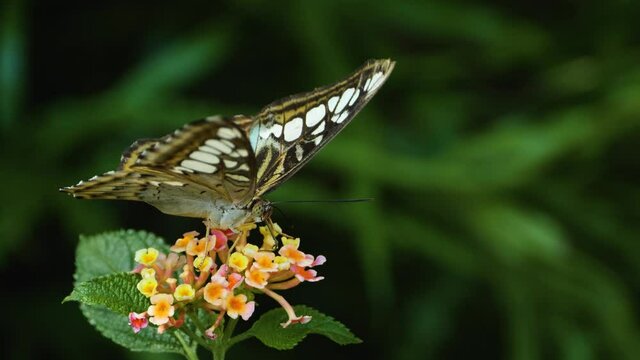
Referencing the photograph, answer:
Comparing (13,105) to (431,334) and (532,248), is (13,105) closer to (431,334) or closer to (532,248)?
(431,334)

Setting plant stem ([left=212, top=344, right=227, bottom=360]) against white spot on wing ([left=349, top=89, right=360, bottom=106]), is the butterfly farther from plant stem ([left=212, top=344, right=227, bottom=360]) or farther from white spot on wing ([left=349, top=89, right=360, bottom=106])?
plant stem ([left=212, top=344, right=227, bottom=360])

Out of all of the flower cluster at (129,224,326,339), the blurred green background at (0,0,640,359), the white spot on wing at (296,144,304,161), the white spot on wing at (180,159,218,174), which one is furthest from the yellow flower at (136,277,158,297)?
the blurred green background at (0,0,640,359)

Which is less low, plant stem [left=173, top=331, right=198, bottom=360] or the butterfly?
the butterfly

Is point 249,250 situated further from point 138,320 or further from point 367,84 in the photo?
point 367,84

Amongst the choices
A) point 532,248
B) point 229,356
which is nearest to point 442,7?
point 532,248

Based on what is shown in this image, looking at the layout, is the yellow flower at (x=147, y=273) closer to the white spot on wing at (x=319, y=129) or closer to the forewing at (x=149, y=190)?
the forewing at (x=149, y=190)

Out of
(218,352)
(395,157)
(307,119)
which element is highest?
(395,157)

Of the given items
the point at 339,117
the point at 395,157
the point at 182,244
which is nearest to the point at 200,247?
the point at 182,244
